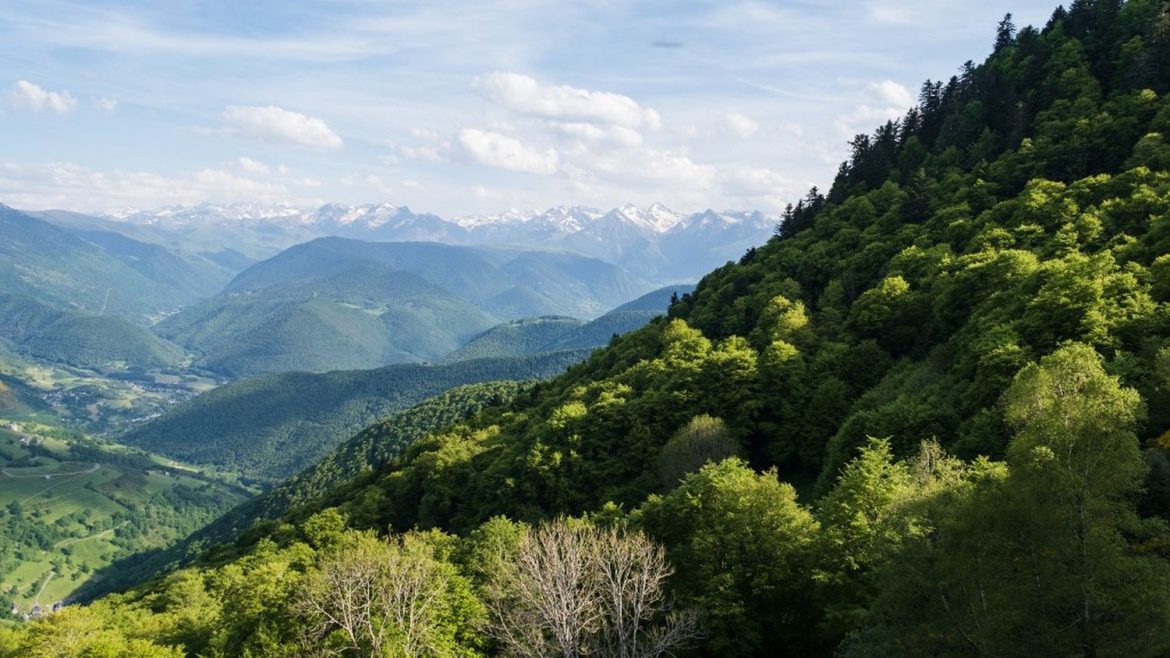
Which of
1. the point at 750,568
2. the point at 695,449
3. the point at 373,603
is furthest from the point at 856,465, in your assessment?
the point at 373,603

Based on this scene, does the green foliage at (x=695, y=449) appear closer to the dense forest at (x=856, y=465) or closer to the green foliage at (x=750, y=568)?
the dense forest at (x=856, y=465)

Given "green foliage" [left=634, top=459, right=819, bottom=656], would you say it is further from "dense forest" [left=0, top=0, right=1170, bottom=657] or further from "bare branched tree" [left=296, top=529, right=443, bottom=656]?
"bare branched tree" [left=296, top=529, right=443, bottom=656]

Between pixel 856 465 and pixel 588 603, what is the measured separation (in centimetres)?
1758

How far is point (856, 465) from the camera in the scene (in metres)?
40.5

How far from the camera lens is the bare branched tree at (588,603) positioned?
32.8m

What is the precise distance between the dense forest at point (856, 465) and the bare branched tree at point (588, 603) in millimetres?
272

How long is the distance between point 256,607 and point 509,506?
32.2 metres

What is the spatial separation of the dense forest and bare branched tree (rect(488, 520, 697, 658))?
0.27m

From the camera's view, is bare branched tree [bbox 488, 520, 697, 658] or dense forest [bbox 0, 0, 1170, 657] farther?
bare branched tree [bbox 488, 520, 697, 658]

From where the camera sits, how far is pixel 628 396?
82312mm

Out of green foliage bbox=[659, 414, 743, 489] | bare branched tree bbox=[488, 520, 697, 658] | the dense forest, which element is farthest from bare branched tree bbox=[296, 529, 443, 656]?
green foliage bbox=[659, 414, 743, 489]

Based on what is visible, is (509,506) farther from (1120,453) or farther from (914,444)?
(1120,453)

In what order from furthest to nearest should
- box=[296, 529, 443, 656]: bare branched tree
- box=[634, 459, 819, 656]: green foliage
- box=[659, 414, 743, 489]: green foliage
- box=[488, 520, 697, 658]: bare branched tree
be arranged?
box=[659, 414, 743, 489]: green foliage < box=[296, 529, 443, 656]: bare branched tree < box=[634, 459, 819, 656]: green foliage < box=[488, 520, 697, 658]: bare branched tree

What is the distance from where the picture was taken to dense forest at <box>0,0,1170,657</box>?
2419cm
